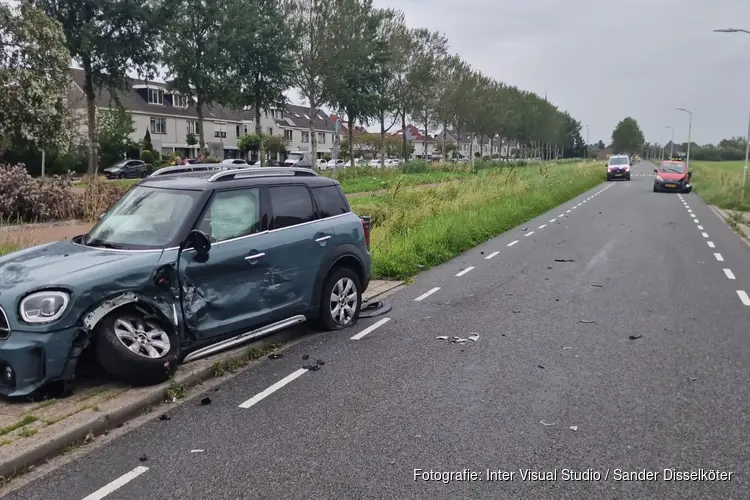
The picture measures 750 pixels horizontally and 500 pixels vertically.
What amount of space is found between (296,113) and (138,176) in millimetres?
50694

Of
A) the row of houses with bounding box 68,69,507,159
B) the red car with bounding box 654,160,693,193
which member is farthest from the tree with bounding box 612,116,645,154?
the red car with bounding box 654,160,693,193

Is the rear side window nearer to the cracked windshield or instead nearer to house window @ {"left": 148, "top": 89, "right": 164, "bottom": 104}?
the cracked windshield

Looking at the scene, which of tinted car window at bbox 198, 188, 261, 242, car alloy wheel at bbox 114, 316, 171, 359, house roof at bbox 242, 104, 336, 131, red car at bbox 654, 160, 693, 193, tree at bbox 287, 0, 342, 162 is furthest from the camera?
house roof at bbox 242, 104, 336, 131

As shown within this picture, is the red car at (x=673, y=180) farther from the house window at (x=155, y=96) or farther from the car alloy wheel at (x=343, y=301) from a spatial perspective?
the house window at (x=155, y=96)

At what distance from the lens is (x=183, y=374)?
564 cm

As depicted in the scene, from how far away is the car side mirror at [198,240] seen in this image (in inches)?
221

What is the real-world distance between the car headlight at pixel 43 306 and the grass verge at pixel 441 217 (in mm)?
6800

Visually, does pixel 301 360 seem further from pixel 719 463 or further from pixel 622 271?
pixel 622 271

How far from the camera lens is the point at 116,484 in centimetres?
386

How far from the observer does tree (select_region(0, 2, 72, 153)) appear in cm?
1941

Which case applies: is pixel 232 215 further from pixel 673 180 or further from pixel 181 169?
pixel 673 180

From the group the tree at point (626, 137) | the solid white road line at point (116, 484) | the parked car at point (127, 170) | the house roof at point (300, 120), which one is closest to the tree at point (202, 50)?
the parked car at point (127, 170)

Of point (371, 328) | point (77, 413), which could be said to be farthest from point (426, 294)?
point (77, 413)

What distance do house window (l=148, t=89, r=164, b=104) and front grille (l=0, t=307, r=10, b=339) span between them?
6560 cm
